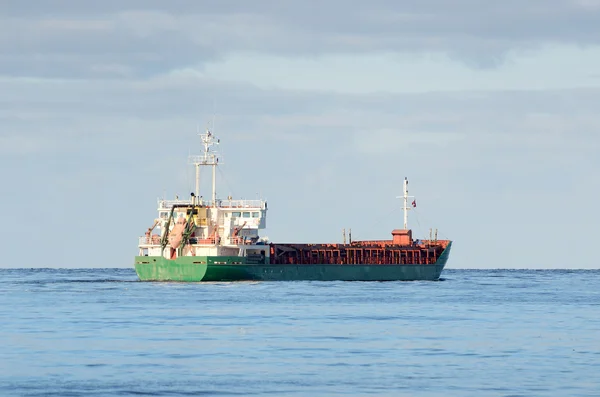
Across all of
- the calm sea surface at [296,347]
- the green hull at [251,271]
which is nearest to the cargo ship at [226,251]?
the green hull at [251,271]

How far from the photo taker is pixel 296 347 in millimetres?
46000

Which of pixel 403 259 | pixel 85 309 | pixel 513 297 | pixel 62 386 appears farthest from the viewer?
pixel 403 259

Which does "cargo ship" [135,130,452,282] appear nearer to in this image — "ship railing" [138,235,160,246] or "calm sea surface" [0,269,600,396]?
"ship railing" [138,235,160,246]

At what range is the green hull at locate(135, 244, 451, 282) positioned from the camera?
98.4 metres

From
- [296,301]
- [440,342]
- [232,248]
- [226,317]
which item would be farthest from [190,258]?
[440,342]

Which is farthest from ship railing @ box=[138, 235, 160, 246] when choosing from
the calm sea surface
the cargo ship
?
the calm sea surface

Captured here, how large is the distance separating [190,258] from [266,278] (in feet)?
28.1

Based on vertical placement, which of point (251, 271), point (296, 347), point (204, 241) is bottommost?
point (296, 347)

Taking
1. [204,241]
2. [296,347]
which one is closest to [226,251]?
[204,241]

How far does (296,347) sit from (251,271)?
182ft

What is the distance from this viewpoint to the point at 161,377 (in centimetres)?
3747

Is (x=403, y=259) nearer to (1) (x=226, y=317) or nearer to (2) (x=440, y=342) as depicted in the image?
(1) (x=226, y=317)

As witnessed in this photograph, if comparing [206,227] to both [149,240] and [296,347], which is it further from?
[296,347]

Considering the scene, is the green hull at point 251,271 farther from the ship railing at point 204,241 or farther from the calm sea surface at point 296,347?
the calm sea surface at point 296,347
